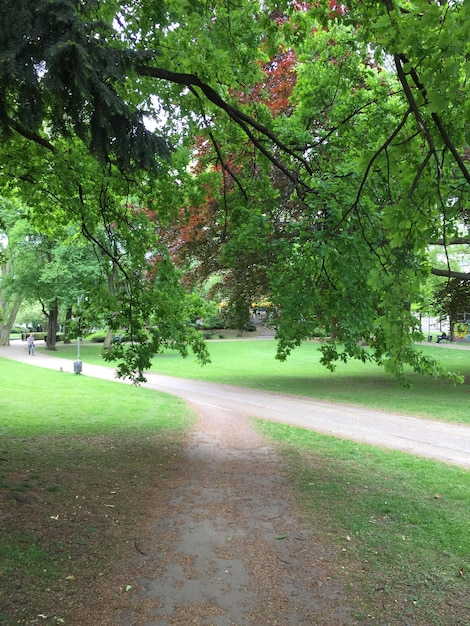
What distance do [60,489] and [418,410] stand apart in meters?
10.9

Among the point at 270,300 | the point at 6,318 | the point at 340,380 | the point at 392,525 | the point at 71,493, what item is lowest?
the point at 340,380

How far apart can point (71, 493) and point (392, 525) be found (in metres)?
3.81

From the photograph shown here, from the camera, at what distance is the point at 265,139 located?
747cm

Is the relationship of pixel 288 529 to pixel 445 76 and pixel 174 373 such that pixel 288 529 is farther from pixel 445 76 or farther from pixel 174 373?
pixel 174 373

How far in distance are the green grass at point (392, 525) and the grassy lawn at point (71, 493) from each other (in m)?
2.04

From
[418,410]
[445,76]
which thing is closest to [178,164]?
[445,76]

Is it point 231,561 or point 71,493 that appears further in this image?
point 71,493

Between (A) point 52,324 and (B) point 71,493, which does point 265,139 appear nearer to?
(B) point 71,493

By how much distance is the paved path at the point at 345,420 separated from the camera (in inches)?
390

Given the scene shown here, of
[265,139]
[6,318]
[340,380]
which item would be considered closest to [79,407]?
[265,139]

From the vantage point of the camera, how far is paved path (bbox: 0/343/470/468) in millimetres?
9906

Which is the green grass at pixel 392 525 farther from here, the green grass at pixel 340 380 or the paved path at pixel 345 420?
the green grass at pixel 340 380

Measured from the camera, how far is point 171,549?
4832 mm

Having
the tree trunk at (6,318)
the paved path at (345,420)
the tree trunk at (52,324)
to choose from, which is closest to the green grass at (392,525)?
the paved path at (345,420)
